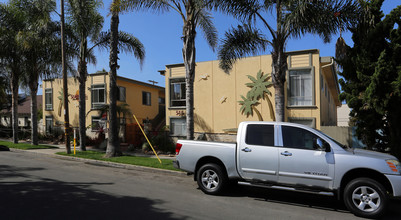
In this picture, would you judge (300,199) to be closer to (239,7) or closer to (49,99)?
(239,7)

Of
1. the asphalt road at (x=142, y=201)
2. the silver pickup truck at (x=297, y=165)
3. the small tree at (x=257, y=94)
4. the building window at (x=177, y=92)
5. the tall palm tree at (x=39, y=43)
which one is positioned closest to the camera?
the asphalt road at (x=142, y=201)

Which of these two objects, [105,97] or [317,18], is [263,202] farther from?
[105,97]

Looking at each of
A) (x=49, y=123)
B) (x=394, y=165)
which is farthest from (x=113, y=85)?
(x=49, y=123)

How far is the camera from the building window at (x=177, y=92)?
1838cm

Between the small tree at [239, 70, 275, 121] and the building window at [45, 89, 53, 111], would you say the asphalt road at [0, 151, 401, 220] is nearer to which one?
the small tree at [239, 70, 275, 121]

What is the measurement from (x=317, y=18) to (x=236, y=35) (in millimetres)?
3089

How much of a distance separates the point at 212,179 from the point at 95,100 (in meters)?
18.5

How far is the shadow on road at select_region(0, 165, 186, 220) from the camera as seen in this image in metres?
5.05

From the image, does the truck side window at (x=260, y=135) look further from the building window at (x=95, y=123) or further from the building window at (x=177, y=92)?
the building window at (x=95, y=123)

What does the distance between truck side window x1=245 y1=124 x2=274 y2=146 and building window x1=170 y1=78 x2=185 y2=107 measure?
38.9ft

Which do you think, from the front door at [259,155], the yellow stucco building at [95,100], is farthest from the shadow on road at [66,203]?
the yellow stucco building at [95,100]

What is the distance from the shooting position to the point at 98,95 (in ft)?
74.3

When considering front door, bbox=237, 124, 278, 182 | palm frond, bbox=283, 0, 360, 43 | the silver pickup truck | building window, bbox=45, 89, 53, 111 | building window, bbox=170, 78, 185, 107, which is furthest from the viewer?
building window, bbox=45, 89, 53, 111

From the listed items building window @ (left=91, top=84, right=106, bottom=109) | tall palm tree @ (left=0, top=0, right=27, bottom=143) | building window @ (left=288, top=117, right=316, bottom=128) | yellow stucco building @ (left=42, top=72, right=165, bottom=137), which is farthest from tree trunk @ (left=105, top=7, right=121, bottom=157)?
building window @ (left=91, top=84, right=106, bottom=109)
